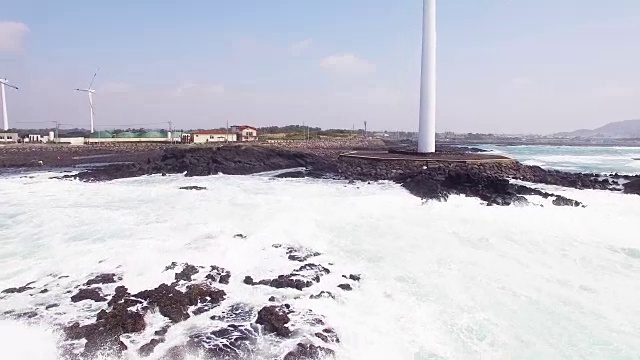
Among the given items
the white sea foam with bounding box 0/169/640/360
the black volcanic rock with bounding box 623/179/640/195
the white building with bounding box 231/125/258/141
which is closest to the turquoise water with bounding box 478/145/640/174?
the black volcanic rock with bounding box 623/179/640/195

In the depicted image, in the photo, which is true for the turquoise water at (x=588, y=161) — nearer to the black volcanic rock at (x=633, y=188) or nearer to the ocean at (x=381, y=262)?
the black volcanic rock at (x=633, y=188)

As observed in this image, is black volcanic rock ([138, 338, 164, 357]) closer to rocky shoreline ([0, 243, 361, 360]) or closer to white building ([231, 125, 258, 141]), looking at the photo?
rocky shoreline ([0, 243, 361, 360])

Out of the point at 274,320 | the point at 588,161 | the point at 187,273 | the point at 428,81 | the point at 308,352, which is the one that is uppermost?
the point at 428,81

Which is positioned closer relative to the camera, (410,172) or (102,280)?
(102,280)

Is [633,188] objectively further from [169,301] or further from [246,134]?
[246,134]

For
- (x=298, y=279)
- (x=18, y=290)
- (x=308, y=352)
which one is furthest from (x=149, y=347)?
(x=18, y=290)

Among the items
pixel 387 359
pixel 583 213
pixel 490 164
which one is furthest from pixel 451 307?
pixel 490 164
